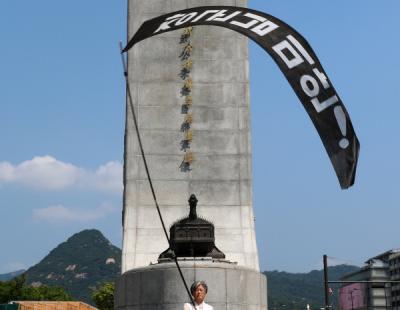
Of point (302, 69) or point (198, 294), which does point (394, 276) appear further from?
point (198, 294)

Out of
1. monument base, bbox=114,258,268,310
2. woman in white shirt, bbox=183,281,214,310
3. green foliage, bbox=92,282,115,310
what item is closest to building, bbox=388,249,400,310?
green foliage, bbox=92,282,115,310

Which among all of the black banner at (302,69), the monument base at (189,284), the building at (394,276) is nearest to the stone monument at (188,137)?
the monument base at (189,284)

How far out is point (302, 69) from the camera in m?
15.5

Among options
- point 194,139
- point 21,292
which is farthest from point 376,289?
point 194,139

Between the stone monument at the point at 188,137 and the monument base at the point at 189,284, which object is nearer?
the monument base at the point at 189,284

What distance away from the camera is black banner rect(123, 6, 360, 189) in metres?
14.5

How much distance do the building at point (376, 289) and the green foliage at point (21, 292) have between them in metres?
79.6

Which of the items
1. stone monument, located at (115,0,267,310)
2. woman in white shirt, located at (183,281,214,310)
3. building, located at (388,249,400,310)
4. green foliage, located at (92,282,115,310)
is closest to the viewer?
woman in white shirt, located at (183,281,214,310)

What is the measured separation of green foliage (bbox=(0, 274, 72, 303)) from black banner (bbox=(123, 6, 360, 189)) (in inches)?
2875

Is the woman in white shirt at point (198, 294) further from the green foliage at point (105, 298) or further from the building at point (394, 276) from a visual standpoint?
the building at point (394, 276)

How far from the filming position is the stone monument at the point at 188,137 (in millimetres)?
29469

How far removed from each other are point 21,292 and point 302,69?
7735 cm

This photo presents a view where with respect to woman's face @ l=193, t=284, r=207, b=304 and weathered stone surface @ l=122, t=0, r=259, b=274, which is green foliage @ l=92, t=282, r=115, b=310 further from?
woman's face @ l=193, t=284, r=207, b=304

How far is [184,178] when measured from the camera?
30797 mm
